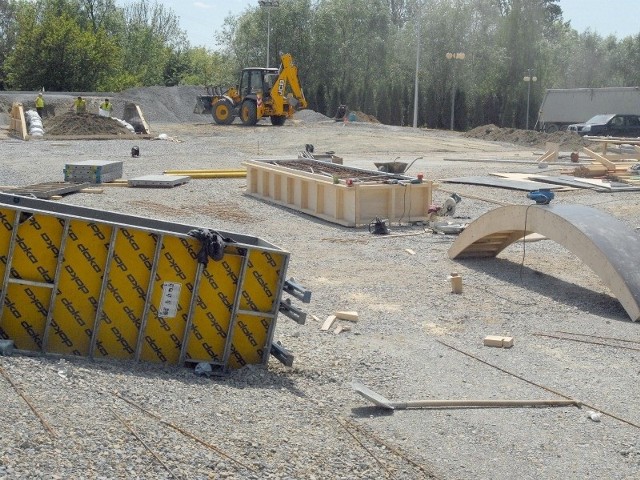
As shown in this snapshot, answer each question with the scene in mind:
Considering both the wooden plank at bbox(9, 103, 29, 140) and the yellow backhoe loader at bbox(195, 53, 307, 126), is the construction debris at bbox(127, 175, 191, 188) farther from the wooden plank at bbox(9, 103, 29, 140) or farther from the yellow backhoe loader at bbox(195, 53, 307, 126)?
the yellow backhoe loader at bbox(195, 53, 307, 126)

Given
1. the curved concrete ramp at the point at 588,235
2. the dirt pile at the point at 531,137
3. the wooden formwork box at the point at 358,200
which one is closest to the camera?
the curved concrete ramp at the point at 588,235

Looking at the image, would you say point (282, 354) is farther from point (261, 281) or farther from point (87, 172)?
point (87, 172)

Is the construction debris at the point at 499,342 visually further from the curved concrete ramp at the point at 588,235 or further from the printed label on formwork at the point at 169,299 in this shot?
the printed label on formwork at the point at 169,299

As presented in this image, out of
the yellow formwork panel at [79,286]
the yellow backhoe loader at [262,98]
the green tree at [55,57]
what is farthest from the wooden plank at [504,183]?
the green tree at [55,57]

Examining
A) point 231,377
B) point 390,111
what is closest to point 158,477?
point 231,377

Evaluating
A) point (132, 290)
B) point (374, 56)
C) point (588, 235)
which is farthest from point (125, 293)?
point (374, 56)

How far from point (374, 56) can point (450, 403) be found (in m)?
72.5

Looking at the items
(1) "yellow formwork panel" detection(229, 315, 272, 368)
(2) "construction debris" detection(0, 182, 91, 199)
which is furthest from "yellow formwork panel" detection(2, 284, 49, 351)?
(2) "construction debris" detection(0, 182, 91, 199)

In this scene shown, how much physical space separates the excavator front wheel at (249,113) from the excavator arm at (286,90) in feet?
3.38

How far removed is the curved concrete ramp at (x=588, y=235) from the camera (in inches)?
422

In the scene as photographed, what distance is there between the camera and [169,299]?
813cm

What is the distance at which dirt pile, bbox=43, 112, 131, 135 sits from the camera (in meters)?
39.3

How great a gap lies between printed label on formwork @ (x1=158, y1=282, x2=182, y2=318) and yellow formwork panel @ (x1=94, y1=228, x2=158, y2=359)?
0.16m

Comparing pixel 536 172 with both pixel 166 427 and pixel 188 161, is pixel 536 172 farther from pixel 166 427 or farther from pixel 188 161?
pixel 166 427
